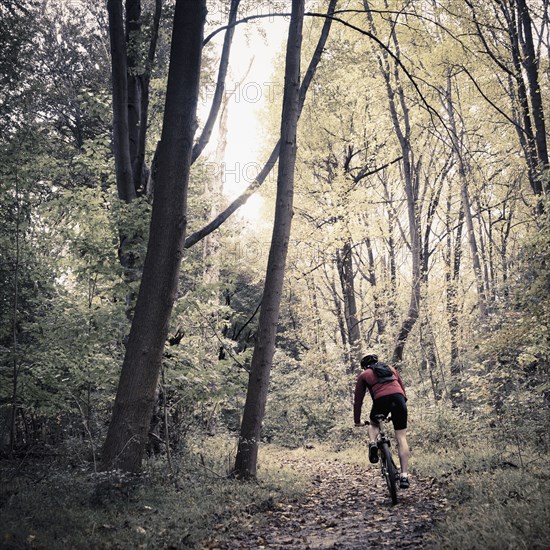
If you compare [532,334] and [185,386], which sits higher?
[532,334]

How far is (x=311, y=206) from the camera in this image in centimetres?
1798

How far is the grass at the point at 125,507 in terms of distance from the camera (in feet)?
14.6

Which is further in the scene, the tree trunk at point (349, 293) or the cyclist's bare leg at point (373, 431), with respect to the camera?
the tree trunk at point (349, 293)

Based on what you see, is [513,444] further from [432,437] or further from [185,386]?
[185,386]

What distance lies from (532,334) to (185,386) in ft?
19.7

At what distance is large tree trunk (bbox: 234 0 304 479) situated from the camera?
8.37 meters

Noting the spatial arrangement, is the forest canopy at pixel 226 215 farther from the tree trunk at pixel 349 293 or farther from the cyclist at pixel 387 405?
the cyclist at pixel 387 405

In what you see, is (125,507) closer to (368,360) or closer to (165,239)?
(165,239)

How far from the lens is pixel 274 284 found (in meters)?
8.68

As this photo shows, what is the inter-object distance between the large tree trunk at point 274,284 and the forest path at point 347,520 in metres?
1.27

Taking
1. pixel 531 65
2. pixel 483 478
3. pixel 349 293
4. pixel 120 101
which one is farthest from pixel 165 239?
pixel 349 293

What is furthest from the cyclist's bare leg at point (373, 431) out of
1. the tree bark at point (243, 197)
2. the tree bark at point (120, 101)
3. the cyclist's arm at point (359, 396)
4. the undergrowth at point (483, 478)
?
the tree bark at point (120, 101)

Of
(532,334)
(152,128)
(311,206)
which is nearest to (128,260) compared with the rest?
(152,128)

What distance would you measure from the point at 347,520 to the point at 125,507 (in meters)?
2.71
